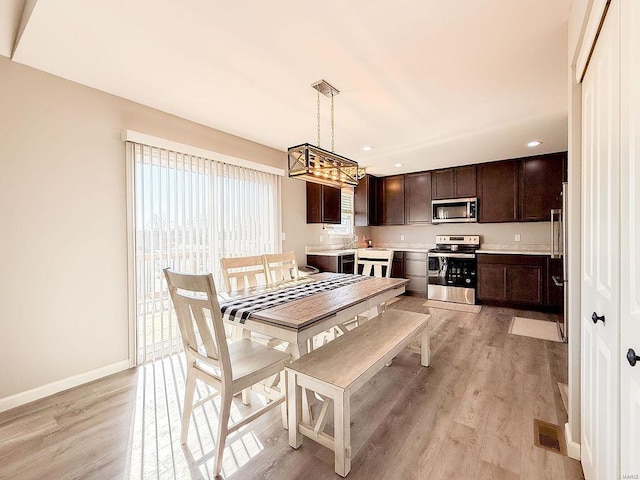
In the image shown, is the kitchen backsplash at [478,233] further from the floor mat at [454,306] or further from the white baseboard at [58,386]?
the white baseboard at [58,386]

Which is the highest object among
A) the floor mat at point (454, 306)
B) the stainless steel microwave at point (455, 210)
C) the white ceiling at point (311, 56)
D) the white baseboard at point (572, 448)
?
the white ceiling at point (311, 56)

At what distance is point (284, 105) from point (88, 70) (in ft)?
5.10

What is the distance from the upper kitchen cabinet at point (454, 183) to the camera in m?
5.04

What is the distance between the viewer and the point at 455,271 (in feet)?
16.1

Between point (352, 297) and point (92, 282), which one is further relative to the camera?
point (92, 282)

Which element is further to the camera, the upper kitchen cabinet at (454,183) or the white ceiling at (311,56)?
the upper kitchen cabinet at (454,183)

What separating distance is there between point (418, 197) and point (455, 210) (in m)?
0.73

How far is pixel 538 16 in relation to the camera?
1678mm

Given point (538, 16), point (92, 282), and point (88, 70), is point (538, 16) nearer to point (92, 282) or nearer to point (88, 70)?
point (88, 70)

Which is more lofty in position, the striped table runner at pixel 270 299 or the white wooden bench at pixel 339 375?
the striped table runner at pixel 270 299

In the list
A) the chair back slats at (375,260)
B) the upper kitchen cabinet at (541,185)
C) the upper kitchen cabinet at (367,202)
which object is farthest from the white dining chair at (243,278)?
the upper kitchen cabinet at (541,185)

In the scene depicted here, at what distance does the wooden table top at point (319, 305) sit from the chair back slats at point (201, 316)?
0.29m

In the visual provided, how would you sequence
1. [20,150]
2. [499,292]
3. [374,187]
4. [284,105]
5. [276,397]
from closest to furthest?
1. [276,397]
2. [20,150]
3. [284,105]
4. [499,292]
5. [374,187]

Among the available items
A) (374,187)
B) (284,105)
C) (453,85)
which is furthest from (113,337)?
(374,187)
